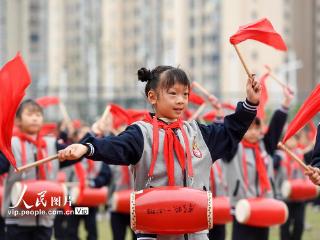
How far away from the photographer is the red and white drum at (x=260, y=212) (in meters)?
7.35

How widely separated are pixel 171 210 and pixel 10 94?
125cm

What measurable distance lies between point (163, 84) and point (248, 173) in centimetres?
302

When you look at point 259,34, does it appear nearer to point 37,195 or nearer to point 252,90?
point 252,90

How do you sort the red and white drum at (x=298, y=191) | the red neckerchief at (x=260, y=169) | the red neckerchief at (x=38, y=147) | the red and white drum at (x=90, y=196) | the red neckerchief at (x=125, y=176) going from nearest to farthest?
1. the red neckerchief at (x=38, y=147)
2. the red neckerchief at (x=260, y=169)
3. the red neckerchief at (x=125, y=176)
4. the red and white drum at (x=90, y=196)
5. the red and white drum at (x=298, y=191)

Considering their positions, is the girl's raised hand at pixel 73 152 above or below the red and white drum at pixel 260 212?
above

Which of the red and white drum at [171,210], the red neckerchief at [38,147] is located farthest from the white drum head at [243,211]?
the red and white drum at [171,210]

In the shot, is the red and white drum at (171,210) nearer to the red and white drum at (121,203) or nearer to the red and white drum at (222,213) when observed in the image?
the red and white drum at (222,213)

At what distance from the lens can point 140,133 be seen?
16.0 ft

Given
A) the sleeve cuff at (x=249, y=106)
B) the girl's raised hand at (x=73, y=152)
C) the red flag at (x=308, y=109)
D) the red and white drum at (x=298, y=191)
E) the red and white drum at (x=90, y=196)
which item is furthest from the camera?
the red and white drum at (x=298, y=191)

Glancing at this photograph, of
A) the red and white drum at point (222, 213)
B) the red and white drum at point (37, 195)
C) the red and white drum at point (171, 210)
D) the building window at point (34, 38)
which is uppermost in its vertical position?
the building window at point (34, 38)

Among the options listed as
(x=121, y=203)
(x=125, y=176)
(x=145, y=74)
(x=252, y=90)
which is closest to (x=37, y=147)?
(x=121, y=203)

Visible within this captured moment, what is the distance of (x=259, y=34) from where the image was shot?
5.30 meters

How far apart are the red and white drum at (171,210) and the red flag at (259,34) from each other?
3.14 ft

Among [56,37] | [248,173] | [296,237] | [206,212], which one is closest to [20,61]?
[206,212]
